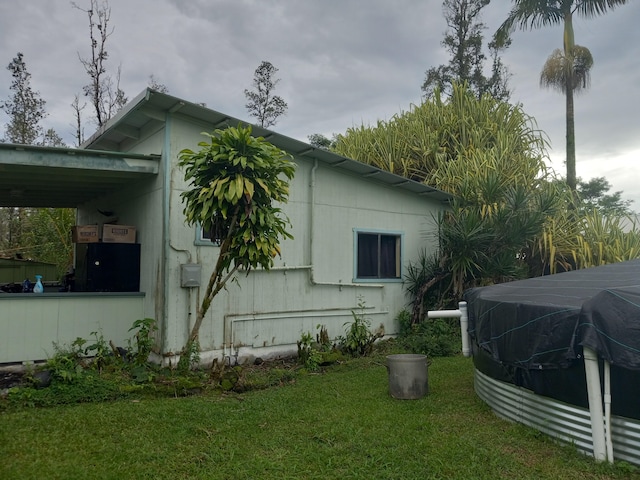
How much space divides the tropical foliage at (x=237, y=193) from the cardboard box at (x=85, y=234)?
2.38m

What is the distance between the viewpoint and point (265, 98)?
66.4ft

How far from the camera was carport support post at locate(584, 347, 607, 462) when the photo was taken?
11.2 feet

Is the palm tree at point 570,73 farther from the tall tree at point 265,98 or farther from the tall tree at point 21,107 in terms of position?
the tall tree at point 21,107

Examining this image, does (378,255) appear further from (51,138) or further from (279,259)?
(51,138)

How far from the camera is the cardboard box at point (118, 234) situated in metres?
6.61

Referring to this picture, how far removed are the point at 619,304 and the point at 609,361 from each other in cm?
42

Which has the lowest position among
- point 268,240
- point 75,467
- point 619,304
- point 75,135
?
point 75,467

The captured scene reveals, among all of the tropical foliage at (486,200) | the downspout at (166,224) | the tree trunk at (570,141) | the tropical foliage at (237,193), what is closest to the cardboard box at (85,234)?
the downspout at (166,224)

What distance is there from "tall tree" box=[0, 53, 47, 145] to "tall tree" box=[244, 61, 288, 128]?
7975 millimetres

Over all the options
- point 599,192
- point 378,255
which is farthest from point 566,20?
point 599,192

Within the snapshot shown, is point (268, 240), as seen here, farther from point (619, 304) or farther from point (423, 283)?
point (423, 283)

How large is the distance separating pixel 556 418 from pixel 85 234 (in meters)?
6.65

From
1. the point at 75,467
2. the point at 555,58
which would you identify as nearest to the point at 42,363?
the point at 75,467

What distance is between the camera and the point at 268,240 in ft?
18.8
